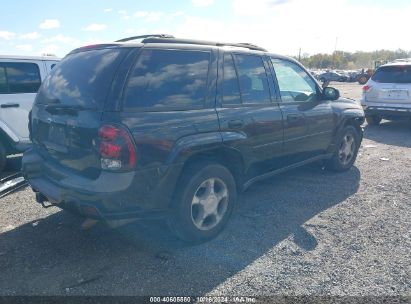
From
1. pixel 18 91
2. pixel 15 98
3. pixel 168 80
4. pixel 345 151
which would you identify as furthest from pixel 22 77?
pixel 345 151

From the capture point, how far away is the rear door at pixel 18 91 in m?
5.72

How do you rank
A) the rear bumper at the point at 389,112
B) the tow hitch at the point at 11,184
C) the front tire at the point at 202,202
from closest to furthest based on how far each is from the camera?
the front tire at the point at 202,202 → the tow hitch at the point at 11,184 → the rear bumper at the point at 389,112

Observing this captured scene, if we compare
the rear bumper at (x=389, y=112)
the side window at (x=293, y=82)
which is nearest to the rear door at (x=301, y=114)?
the side window at (x=293, y=82)

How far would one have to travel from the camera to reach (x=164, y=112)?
10.1 feet

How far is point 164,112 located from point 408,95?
8176 mm

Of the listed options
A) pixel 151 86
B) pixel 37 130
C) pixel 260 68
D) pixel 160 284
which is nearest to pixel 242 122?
pixel 260 68

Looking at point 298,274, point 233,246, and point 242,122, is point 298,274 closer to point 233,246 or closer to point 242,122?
point 233,246

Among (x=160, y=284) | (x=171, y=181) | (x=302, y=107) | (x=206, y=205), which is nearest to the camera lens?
(x=160, y=284)

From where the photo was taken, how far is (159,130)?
3.00 m

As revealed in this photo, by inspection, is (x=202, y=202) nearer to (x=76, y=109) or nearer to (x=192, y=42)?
(x=76, y=109)

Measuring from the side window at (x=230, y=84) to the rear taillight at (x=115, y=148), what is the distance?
47.4 inches

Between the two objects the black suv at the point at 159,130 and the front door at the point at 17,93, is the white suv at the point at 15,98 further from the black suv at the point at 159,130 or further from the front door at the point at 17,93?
the black suv at the point at 159,130

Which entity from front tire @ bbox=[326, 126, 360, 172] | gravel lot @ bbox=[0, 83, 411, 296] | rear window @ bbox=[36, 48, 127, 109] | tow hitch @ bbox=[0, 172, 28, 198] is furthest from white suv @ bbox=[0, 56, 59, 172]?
front tire @ bbox=[326, 126, 360, 172]

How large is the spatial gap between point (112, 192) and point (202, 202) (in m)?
0.98
